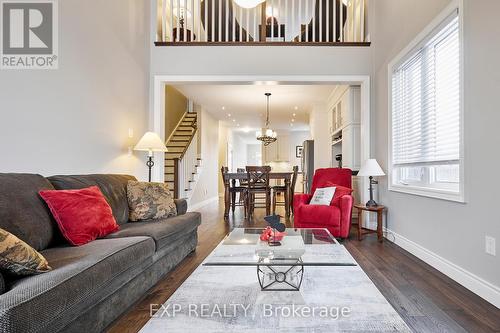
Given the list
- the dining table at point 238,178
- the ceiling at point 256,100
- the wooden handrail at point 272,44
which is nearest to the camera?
the wooden handrail at point 272,44

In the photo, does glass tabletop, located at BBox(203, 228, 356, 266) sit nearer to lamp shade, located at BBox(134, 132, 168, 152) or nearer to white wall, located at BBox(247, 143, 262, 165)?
lamp shade, located at BBox(134, 132, 168, 152)

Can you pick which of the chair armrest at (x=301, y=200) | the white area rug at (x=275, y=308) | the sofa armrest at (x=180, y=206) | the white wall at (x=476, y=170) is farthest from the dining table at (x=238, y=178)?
the white area rug at (x=275, y=308)

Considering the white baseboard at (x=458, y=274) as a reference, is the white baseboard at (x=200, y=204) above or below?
below

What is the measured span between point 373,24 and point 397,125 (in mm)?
1770

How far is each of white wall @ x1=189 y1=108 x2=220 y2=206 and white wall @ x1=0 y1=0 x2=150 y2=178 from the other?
3485 millimetres

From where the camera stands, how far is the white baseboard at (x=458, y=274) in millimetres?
2057

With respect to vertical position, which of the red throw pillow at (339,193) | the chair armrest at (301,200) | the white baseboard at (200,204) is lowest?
the white baseboard at (200,204)

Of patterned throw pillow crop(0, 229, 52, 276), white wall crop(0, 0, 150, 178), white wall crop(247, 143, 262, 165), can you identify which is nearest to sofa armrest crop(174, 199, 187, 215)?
white wall crop(0, 0, 150, 178)

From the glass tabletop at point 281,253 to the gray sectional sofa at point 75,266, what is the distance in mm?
537

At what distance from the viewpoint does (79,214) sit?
6.77 feet

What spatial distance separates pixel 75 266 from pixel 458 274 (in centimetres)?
278

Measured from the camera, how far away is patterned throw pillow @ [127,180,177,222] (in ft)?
9.62

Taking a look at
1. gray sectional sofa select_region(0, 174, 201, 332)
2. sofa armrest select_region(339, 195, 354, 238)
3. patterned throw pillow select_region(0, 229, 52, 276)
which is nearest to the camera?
gray sectional sofa select_region(0, 174, 201, 332)

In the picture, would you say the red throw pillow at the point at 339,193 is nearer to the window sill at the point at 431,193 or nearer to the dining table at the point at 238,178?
the window sill at the point at 431,193
